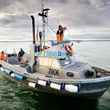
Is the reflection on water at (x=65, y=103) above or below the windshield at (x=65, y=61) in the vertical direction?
below

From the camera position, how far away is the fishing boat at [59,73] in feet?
62.7

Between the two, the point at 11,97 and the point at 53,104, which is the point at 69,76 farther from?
the point at 11,97

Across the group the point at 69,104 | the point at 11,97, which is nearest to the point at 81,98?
the point at 69,104

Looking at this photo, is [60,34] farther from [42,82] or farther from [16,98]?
[16,98]

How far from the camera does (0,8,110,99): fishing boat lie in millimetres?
19109

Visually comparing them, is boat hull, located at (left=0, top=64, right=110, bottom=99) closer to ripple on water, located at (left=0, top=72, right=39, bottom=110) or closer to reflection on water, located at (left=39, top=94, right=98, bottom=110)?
reflection on water, located at (left=39, top=94, right=98, bottom=110)

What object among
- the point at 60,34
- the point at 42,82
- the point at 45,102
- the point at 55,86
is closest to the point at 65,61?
the point at 60,34

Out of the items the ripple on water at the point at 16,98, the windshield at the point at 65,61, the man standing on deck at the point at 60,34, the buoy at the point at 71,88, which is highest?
the man standing on deck at the point at 60,34

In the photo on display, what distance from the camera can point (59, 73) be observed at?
68.6ft

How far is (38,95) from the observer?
22.3 meters

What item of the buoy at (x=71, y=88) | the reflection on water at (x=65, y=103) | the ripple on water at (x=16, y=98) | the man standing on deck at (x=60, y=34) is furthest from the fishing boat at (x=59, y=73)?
the ripple on water at (x=16, y=98)

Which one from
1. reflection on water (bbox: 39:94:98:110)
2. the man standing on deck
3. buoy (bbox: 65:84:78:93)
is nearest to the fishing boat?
buoy (bbox: 65:84:78:93)

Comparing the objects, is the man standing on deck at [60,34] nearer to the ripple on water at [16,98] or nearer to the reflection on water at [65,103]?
the reflection on water at [65,103]

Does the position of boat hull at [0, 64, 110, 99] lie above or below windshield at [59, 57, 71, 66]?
below
